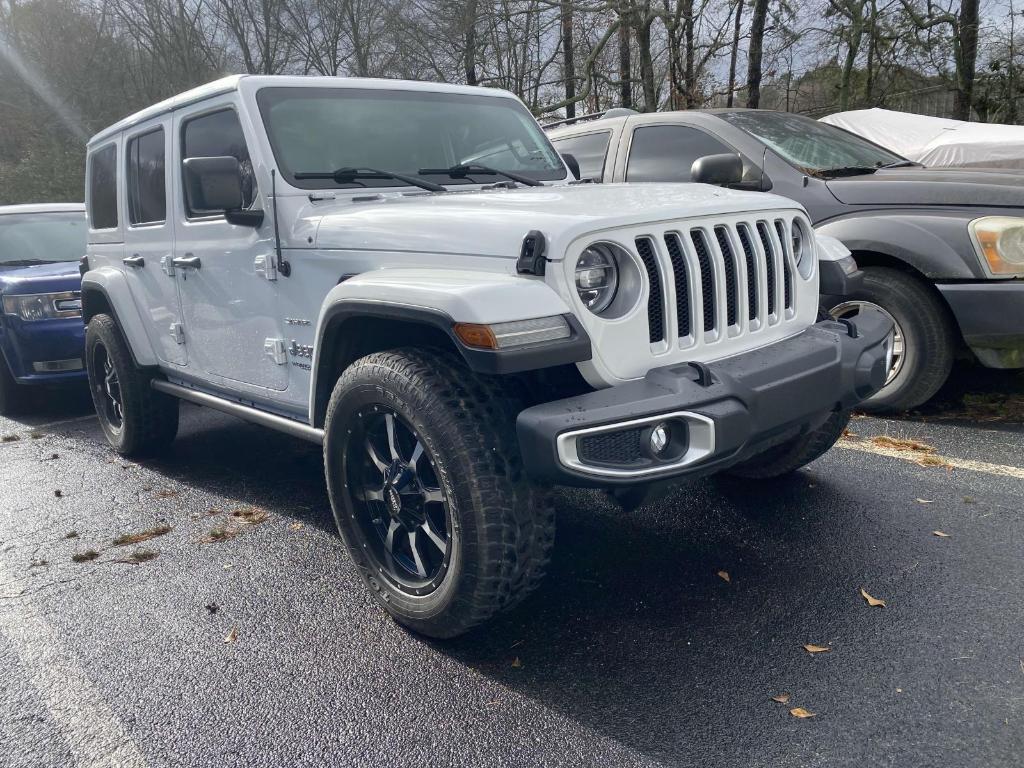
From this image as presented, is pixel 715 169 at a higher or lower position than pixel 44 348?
higher

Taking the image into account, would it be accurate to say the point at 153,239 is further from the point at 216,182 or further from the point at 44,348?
the point at 44,348

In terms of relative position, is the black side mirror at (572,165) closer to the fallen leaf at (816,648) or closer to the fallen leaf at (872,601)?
the fallen leaf at (872,601)

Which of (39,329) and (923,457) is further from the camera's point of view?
(39,329)

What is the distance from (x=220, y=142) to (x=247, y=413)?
121cm

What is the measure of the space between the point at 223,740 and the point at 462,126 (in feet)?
9.03

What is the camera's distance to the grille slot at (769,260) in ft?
9.43

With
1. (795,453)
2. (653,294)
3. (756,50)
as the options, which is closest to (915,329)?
(795,453)

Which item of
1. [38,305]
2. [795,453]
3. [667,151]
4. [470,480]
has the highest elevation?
[667,151]

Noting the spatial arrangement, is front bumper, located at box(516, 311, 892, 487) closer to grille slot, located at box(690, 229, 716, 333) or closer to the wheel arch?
grille slot, located at box(690, 229, 716, 333)

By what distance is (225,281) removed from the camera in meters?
3.66

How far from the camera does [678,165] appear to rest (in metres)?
5.41

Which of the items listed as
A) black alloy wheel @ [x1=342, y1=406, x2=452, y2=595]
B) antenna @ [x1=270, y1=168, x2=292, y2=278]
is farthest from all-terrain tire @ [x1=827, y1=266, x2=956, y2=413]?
antenna @ [x1=270, y1=168, x2=292, y2=278]

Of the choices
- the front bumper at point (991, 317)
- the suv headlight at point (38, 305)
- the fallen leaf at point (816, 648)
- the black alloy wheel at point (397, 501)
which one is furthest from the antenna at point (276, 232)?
the suv headlight at point (38, 305)

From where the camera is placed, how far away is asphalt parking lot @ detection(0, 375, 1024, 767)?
2.20m
